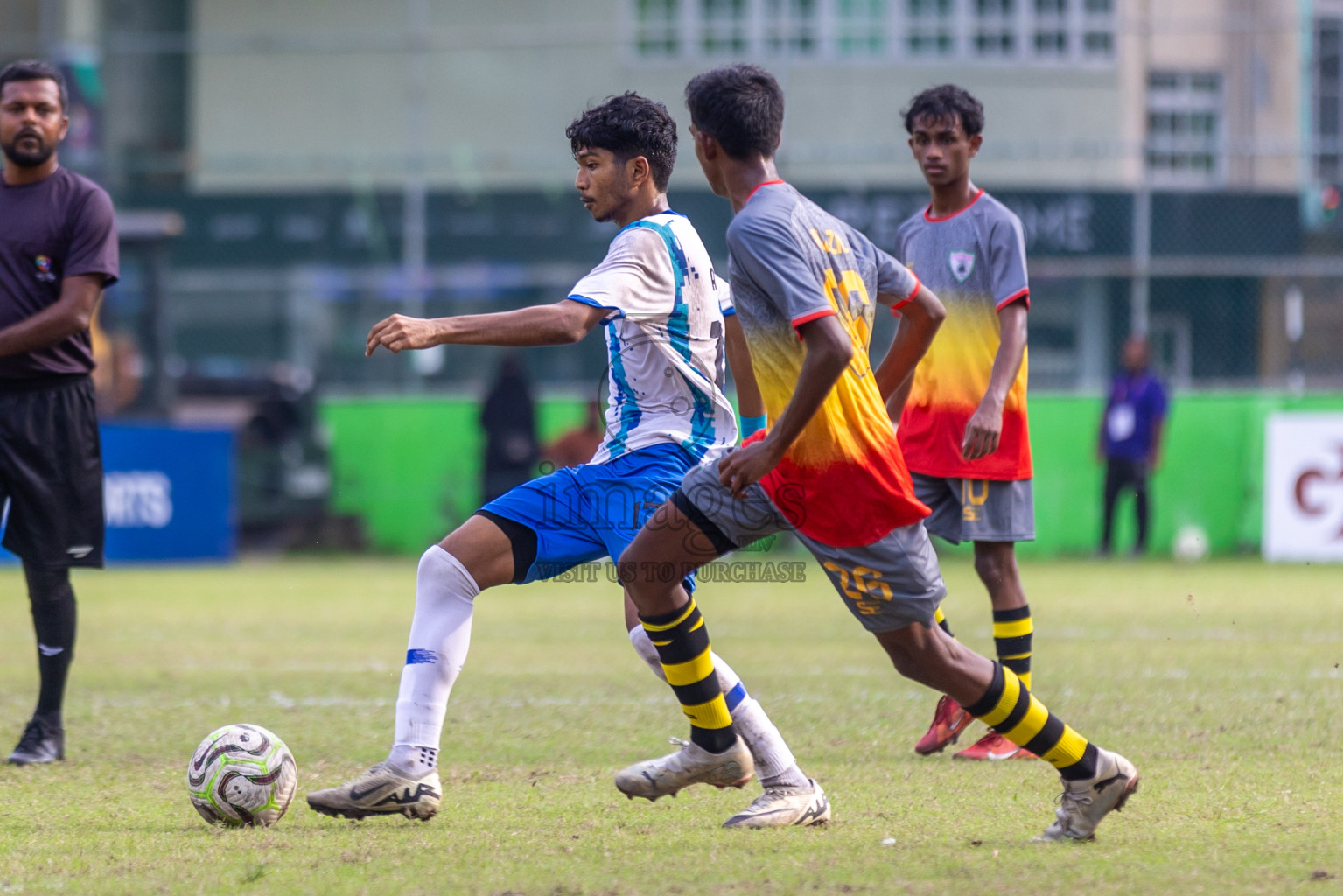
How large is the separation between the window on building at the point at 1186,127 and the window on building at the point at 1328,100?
3.04 feet

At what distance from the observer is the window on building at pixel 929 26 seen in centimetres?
1828

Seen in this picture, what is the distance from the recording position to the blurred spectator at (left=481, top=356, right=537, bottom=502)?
49.2ft

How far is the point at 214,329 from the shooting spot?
59.3 feet

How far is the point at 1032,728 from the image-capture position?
3.88m

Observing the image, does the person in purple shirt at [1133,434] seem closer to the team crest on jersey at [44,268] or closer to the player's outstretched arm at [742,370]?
the player's outstretched arm at [742,370]

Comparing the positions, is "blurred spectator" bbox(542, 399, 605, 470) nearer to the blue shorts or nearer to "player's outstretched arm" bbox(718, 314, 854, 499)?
the blue shorts

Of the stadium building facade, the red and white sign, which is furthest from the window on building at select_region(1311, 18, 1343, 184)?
the red and white sign

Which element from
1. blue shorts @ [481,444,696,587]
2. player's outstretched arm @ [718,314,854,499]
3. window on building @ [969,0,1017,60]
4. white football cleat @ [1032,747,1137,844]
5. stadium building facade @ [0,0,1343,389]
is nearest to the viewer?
player's outstretched arm @ [718,314,854,499]

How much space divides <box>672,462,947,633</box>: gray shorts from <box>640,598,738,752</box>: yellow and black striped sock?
0.36 m

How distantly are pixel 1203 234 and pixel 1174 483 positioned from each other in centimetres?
262

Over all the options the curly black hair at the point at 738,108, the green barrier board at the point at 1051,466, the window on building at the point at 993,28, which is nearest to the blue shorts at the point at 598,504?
the curly black hair at the point at 738,108

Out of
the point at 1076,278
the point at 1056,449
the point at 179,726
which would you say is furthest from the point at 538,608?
the point at 1076,278

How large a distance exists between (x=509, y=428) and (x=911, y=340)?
36.0 feet

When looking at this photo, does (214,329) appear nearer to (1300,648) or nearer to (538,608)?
(538,608)
